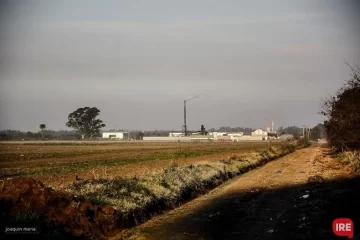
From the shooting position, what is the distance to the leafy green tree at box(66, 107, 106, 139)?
16512 centimetres

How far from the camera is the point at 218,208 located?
50.2ft

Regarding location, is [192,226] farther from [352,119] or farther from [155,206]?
[352,119]

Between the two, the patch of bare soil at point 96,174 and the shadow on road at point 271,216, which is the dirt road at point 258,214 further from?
the patch of bare soil at point 96,174

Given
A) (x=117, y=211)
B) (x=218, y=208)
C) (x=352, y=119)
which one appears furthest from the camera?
(x=352, y=119)

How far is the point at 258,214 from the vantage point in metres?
13.7

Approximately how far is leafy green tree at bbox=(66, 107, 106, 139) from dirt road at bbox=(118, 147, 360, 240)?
149174 millimetres

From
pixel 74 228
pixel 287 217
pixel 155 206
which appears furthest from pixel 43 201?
pixel 287 217

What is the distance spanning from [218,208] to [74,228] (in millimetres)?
5288

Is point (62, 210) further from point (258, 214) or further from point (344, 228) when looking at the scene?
point (344, 228)

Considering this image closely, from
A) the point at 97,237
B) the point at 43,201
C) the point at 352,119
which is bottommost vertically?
the point at 97,237

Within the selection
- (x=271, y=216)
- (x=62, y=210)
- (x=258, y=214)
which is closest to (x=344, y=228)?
(x=271, y=216)

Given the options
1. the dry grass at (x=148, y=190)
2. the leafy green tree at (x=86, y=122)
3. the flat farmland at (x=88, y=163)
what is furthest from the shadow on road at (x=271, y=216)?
the leafy green tree at (x=86, y=122)

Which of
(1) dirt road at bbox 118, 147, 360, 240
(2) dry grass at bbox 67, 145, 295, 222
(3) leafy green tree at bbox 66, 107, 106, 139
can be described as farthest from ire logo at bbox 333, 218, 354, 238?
(3) leafy green tree at bbox 66, 107, 106, 139

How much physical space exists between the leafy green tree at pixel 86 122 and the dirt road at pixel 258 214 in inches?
5873
